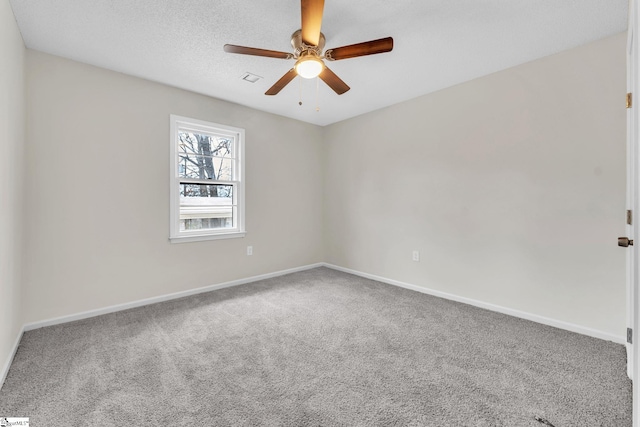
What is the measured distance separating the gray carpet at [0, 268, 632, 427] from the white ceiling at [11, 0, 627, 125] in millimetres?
2432

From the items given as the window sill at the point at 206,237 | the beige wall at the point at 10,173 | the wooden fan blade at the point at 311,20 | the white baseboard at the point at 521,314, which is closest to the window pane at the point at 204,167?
the window sill at the point at 206,237

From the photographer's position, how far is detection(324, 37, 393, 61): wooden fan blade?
1.80 m

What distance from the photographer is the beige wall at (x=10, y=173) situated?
67.2 inches

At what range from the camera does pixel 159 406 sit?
148 centimetres

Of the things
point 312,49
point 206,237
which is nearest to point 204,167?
point 206,237

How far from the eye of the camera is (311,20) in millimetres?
1634

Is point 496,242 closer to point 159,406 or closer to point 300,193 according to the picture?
point 300,193

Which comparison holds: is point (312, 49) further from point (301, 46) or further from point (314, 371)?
point (314, 371)

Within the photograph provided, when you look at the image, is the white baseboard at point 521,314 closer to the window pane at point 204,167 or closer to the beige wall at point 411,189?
the beige wall at point 411,189

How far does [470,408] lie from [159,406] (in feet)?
5.50

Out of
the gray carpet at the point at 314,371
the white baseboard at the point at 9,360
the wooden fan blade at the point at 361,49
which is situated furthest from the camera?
the wooden fan blade at the point at 361,49

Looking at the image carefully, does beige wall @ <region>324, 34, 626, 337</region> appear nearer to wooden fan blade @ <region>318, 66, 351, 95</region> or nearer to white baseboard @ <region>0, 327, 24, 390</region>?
wooden fan blade @ <region>318, 66, 351, 95</region>

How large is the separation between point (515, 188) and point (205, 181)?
136 inches

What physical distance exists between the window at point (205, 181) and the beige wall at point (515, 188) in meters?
1.92
